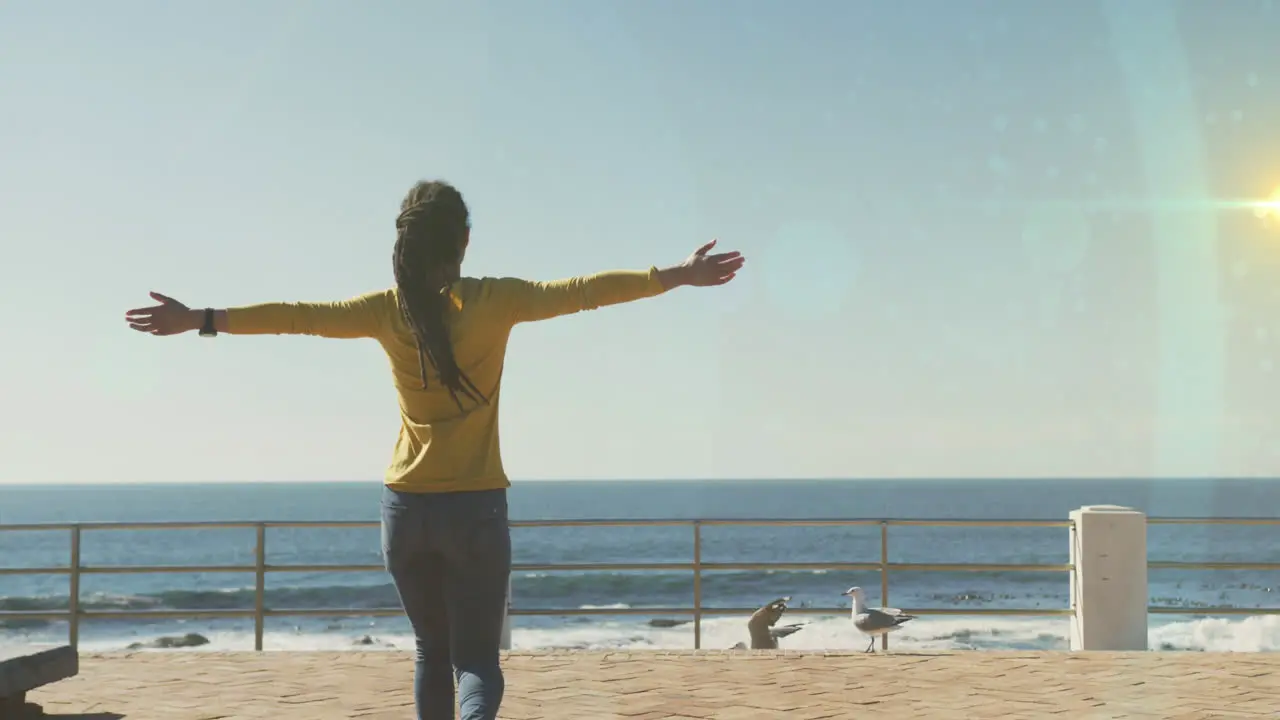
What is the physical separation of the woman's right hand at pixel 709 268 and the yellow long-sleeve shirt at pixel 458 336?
3.1 inches

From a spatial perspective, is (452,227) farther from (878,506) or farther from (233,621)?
(878,506)

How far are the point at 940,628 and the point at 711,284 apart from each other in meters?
30.5

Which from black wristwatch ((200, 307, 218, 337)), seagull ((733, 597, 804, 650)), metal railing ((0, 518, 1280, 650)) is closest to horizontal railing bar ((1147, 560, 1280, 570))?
metal railing ((0, 518, 1280, 650))

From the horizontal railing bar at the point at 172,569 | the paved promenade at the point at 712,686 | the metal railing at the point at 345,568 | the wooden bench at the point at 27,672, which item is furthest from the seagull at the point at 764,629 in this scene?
the wooden bench at the point at 27,672

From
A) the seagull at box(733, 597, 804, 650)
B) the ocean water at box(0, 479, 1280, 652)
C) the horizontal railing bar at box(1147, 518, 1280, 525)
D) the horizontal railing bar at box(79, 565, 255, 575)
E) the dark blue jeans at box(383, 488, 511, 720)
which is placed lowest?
the ocean water at box(0, 479, 1280, 652)

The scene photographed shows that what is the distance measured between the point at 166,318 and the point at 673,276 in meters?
1.27

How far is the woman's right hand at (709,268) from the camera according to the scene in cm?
309

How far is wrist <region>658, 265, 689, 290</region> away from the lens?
10.0ft

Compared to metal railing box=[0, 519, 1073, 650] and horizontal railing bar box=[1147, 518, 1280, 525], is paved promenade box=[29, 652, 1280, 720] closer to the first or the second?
metal railing box=[0, 519, 1073, 650]

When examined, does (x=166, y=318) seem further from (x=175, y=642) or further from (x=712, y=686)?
(x=175, y=642)

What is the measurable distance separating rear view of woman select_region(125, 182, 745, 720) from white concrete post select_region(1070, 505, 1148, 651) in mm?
6838

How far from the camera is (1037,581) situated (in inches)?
2014

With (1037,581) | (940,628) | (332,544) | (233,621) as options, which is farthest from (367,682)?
(332,544)

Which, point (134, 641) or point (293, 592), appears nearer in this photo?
point (134, 641)
